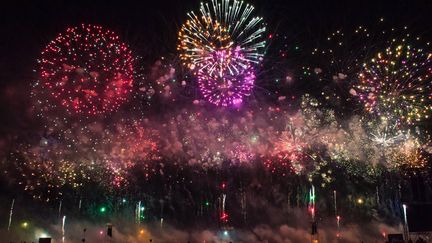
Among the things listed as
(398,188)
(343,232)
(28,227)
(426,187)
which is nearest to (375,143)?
(426,187)

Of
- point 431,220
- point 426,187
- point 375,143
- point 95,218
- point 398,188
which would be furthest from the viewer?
point 95,218

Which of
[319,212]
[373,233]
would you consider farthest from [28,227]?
[373,233]

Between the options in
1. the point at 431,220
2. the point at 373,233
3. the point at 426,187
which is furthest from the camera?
the point at 373,233

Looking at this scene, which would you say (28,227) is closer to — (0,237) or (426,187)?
(0,237)

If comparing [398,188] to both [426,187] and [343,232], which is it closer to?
[426,187]

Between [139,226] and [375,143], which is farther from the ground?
[375,143]

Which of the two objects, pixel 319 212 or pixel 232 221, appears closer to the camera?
pixel 319 212

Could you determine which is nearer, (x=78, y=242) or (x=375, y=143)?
(x=375, y=143)

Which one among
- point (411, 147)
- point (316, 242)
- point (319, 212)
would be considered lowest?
point (316, 242)

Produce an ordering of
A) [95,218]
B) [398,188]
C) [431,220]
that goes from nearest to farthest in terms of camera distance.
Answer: [431,220], [398,188], [95,218]
